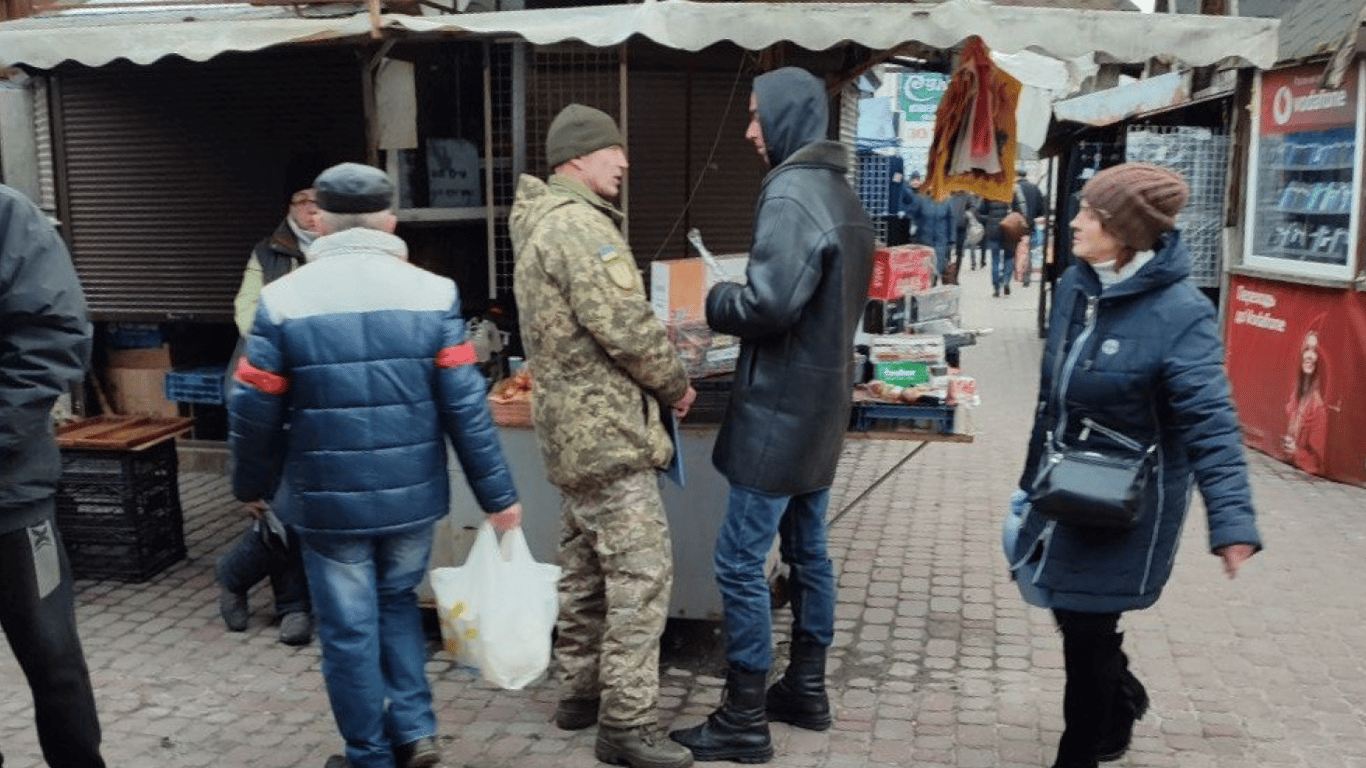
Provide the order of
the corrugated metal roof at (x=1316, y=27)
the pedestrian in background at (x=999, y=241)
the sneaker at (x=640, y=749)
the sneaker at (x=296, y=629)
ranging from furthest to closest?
the pedestrian in background at (x=999, y=241) < the corrugated metal roof at (x=1316, y=27) < the sneaker at (x=296, y=629) < the sneaker at (x=640, y=749)

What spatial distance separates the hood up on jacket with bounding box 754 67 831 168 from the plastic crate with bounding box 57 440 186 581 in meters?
3.67

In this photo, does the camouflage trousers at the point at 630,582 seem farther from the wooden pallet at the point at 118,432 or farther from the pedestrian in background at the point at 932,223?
the pedestrian in background at the point at 932,223

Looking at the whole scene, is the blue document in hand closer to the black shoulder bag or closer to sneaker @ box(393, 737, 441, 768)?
sneaker @ box(393, 737, 441, 768)

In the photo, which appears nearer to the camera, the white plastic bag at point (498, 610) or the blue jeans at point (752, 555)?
the white plastic bag at point (498, 610)

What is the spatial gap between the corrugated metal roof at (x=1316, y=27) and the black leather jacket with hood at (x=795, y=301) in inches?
205

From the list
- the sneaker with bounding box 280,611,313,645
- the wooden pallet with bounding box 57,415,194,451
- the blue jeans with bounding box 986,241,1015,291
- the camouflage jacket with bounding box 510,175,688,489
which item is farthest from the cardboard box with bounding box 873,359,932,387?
the blue jeans with bounding box 986,241,1015,291

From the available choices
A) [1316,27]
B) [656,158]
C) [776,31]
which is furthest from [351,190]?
[1316,27]

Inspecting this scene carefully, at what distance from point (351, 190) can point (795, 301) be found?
1.36 m

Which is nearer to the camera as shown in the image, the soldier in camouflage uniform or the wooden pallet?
the soldier in camouflage uniform

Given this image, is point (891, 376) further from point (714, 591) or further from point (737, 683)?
point (737, 683)

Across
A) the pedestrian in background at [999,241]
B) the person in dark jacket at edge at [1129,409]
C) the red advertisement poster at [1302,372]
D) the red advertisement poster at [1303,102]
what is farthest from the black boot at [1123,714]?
the pedestrian in background at [999,241]

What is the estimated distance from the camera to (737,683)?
14.0 feet

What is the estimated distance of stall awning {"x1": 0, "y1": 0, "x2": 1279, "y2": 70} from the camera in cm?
483

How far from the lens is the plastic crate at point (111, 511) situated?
613 centimetres
